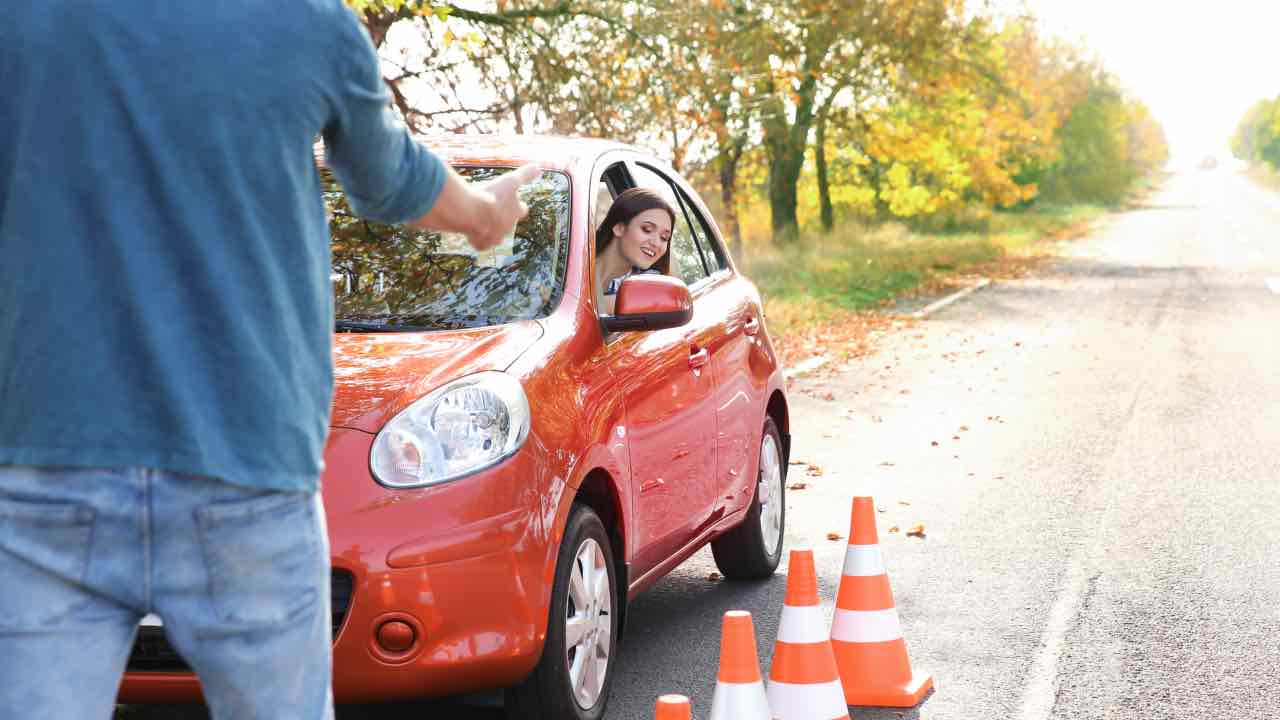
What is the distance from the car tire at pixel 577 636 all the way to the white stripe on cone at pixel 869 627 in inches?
29.8

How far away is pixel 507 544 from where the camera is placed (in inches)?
159

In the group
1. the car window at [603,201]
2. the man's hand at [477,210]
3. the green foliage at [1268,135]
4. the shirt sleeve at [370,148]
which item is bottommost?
the green foliage at [1268,135]

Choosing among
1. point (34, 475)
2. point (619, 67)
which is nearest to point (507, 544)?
point (34, 475)

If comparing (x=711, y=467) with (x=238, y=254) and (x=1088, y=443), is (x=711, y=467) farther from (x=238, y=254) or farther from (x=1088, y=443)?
(x=1088, y=443)

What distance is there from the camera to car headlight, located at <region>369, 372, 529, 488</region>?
4035mm

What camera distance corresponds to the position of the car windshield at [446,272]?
4836 millimetres

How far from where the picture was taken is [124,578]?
193 centimetres

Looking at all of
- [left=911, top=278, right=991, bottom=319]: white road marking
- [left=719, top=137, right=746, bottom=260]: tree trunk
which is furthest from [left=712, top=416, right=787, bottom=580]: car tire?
[left=719, top=137, right=746, bottom=260]: tree trunk

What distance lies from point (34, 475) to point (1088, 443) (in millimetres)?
8642

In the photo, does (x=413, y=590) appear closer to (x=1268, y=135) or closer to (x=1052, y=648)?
(x=1052, y=648)

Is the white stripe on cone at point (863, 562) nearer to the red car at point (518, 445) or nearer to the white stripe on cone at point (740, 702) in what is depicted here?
the red car at point (518, 445)

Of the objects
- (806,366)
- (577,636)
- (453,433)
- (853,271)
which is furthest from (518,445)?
(853,271)

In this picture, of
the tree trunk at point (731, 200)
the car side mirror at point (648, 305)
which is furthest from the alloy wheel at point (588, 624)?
the tree trunk at point (731, 200)

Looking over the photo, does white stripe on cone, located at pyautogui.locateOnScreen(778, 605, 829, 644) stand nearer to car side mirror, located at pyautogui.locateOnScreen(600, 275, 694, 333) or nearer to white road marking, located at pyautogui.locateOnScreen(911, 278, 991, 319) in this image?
car side mirror, located at pyautogui.locateOnScreen(600, 275, 694, 333)
